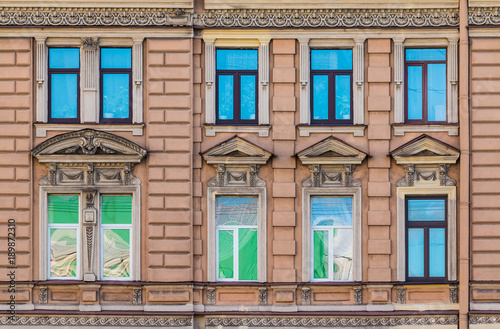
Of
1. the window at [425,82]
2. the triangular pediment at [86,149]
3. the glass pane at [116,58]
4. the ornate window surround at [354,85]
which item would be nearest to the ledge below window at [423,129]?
the window at [425,82]

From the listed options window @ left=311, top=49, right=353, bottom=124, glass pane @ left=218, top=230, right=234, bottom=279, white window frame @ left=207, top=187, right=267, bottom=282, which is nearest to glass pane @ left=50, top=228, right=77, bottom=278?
white window frame @ left=207, top=187, right=267, bottom=282

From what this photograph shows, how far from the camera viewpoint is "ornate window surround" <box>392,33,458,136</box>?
16516 mm

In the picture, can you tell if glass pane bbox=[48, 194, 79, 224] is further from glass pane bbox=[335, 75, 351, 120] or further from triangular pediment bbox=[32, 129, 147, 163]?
glass pane bbox=[335, 75, 351, 120]

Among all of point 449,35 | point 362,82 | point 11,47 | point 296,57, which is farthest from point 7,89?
point 449,35

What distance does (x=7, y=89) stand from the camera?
54.1 feet

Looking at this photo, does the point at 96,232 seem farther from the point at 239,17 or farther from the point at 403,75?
the point at 403,75

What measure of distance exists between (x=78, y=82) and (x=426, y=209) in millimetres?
8309

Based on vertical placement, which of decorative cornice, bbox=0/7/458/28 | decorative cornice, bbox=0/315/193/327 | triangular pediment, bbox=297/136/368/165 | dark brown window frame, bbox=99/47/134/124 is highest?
decorative cornice, bbox=0/7/458/28

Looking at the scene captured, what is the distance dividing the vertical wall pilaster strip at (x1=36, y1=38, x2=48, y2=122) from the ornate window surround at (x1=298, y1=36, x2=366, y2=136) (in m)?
5.70

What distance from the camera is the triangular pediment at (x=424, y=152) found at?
53.5 feet

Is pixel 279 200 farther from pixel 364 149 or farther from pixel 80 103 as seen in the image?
pixel 80 103

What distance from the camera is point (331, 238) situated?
16719 mm

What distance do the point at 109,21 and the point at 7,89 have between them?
271cm

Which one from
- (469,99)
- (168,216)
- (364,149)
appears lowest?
(168,216)
